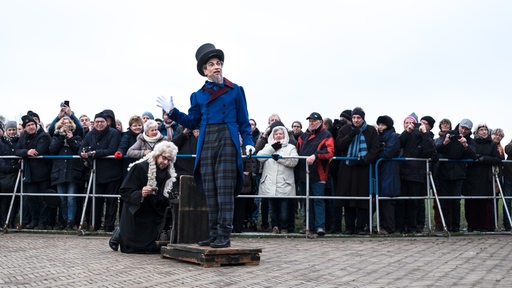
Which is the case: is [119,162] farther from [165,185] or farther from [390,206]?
[390,206]

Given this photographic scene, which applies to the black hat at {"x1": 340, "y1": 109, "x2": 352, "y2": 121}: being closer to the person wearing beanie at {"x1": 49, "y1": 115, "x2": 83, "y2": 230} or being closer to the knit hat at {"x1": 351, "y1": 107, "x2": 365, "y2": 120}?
the knit hat at {"x1": 351, "y1": 107, "x2": 365, "y2": 120}

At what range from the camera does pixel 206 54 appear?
25.4ft

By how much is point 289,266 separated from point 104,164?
6.12m

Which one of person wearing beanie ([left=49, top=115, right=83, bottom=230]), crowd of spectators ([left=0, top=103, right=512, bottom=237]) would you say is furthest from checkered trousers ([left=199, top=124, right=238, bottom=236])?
person wearing beanie ([left=49, top=115, right=83, bottom=230])

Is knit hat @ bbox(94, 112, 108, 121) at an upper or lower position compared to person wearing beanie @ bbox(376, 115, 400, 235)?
upper

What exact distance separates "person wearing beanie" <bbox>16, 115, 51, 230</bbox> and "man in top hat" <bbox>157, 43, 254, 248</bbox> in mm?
5930

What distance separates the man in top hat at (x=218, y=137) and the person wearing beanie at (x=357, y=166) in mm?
4291

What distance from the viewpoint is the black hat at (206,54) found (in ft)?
25.3

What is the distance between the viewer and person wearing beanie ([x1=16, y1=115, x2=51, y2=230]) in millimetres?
12781

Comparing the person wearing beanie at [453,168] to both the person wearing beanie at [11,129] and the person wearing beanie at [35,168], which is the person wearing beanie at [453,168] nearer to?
the person wearing beanie at [35,168]

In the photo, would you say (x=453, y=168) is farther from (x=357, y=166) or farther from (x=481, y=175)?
(x=357, y=166)

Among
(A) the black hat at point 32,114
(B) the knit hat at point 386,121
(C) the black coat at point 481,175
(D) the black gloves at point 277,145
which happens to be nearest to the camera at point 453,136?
(C) the black coat at point 481,175

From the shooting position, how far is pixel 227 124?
25.4 ft

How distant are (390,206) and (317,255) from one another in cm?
362
